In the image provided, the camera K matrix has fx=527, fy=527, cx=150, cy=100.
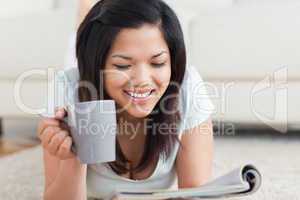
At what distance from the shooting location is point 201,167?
1.03 meters

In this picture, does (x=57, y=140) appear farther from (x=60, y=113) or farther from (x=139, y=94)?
(x=139, y=94)

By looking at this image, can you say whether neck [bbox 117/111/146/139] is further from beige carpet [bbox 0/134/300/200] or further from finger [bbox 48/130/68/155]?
beige carpet [bbox 0/134/300/200]

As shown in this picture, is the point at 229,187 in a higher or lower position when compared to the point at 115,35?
lower

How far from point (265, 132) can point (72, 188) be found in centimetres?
158

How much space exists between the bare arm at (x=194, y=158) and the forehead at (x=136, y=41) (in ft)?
0.75

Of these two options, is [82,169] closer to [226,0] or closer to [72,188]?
[72,188]

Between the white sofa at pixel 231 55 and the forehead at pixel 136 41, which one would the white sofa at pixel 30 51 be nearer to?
the white sofa at pixel 231 55

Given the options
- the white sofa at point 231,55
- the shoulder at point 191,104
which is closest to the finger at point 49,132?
the shoulder at point 191,104

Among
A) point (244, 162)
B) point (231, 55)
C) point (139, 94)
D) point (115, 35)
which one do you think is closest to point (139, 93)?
point (139, 94)

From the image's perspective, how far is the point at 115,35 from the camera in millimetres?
875

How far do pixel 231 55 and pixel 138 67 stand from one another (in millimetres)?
1112

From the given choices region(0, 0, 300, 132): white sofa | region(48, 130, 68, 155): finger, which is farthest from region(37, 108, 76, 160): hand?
region(0, 0, 300, 132): white sofa

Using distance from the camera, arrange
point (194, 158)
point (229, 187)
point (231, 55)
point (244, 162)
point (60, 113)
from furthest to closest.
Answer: point (231, 55) < point (244, 162) < point (194, 158) < point (60, 113) < point (229, 187)

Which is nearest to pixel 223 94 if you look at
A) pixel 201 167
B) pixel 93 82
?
pixel 201 167
